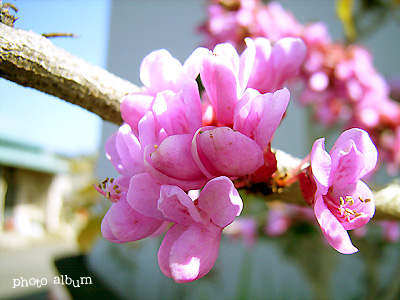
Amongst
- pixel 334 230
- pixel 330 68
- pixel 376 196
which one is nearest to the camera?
pixel 334 230

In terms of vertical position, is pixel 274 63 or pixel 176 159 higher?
pixel 274 63

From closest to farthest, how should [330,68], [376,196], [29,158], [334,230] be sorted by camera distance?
1. [334,230]
2. [376,196]
3. [330,68]
4. [29,158]

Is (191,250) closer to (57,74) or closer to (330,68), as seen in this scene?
(57,74)

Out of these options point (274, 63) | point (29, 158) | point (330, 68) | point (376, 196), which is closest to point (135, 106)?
point (274, 63)

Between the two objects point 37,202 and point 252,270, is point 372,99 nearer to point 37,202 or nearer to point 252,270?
point 252,270

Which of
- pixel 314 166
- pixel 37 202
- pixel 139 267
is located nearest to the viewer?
pixel 314 166

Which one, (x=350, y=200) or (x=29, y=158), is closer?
(x=350, y=200)

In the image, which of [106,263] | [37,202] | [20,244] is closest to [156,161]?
[106,263]
